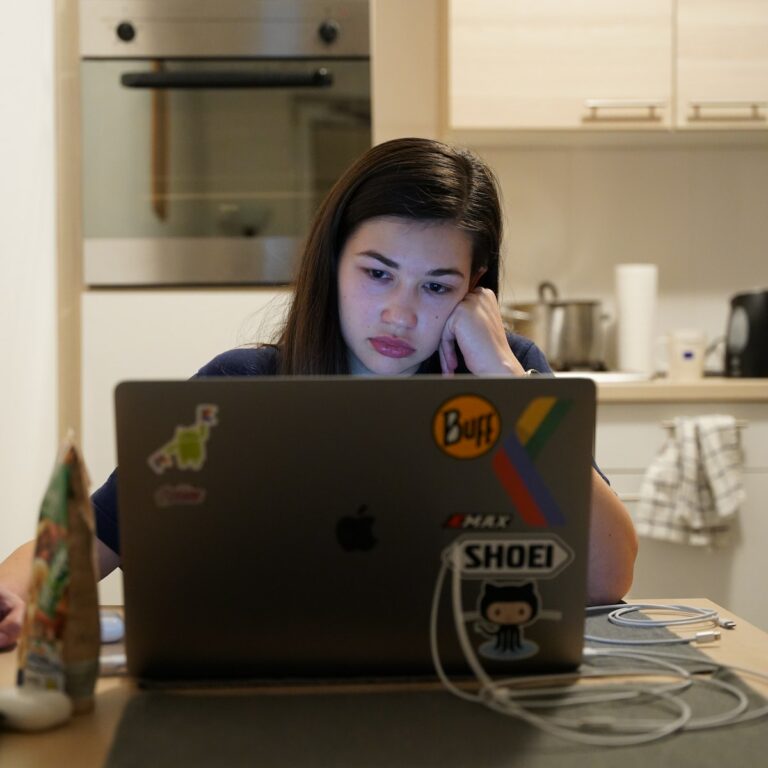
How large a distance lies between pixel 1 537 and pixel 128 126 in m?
1.03

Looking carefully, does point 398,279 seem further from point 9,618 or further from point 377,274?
point 9,618

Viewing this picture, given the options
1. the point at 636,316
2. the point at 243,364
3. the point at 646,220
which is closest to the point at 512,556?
the point at 243,364

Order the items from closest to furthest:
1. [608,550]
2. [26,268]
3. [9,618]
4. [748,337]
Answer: [9,618]
[608,550]
[26,268]
[748,337]

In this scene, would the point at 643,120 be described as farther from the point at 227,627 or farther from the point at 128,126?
the point at 227,627

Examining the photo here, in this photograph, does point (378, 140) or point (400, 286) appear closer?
point (400, 286)

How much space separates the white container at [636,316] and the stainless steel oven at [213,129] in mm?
793

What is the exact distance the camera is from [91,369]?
8.81 feet

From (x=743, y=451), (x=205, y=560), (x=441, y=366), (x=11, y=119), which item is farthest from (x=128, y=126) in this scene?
(x=205, y=560)

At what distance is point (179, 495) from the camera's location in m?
0.81

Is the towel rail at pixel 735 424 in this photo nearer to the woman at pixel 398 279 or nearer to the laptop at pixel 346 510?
the woman at pixel 398 279

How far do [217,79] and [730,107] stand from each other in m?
1.26

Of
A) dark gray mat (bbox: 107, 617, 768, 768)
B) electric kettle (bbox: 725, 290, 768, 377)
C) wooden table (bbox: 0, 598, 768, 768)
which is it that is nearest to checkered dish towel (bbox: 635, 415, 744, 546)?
electric kettle (bbox: 725, 290, 768, 377)

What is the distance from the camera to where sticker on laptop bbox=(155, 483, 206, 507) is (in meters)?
0.81

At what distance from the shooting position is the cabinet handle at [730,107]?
109 inches
